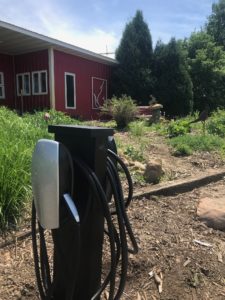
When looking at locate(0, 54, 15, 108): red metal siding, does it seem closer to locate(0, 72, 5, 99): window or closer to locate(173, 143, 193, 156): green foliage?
locate(0, 72, 5, 99): window

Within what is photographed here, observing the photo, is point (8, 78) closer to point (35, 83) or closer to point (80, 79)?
point (35, 83)

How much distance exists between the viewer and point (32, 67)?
1312 centimetres

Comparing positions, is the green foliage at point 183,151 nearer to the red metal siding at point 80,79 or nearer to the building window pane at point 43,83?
the red metal siding at point 80,79

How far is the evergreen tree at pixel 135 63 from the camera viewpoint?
51.2 ft

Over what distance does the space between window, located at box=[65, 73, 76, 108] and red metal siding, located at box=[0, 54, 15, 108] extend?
7.97ft

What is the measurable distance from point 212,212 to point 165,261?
91 cm

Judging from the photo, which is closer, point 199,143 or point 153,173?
point 153,173

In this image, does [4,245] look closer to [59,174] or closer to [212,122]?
[59,174]

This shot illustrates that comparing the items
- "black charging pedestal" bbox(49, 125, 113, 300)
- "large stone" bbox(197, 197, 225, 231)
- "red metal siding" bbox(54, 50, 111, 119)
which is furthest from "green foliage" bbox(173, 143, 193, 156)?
"red metal siding" bbox(54, 50, 111, 119)

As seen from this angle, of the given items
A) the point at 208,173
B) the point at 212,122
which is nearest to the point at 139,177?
the point at 208,173

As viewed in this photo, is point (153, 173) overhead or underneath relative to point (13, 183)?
underneath

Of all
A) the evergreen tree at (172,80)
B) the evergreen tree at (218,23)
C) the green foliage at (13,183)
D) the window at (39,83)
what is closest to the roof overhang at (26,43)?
the window at (39,83)

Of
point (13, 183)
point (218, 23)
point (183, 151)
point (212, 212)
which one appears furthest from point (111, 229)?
point (218, 23)

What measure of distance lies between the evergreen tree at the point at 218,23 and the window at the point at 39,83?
29187 millimetres
